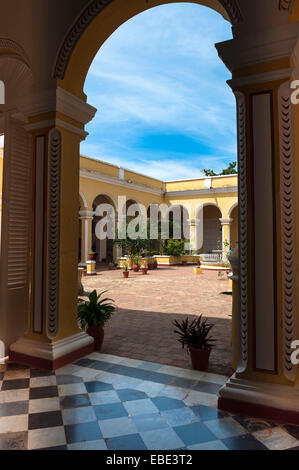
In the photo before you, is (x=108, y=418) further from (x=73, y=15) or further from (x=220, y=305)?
(x=220, y=305)

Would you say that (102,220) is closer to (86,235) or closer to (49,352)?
(86,235)

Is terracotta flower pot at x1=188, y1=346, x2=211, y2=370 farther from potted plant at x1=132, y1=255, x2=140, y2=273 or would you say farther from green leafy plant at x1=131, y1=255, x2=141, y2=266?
green leafy plant at x1=131, y1=255, x2=141, y2=266

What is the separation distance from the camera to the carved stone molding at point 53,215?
3826mm

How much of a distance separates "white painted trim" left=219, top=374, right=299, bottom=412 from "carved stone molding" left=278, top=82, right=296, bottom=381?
126 mm

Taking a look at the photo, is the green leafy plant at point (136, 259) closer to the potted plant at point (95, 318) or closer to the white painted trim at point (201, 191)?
the white painted trim at point (201, 191)

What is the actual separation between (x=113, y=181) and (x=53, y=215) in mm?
16491

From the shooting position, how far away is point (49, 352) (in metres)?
3.63

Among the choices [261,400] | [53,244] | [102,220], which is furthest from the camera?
[102,220]

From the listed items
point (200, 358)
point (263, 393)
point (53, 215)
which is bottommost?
point (200, 358)

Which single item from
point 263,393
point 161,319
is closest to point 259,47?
point 263,393

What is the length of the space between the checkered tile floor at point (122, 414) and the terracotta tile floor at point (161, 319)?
0.63 metres

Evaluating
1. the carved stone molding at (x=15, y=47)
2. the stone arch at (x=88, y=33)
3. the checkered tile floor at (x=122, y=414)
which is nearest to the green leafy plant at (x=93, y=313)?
the checkered tile floor at (x=122, y=414)

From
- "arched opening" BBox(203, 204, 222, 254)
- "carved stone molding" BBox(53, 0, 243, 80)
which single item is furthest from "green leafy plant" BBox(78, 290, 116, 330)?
"arched opening" BBox(203, 204, 222, 254)

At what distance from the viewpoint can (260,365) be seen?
2695mm
